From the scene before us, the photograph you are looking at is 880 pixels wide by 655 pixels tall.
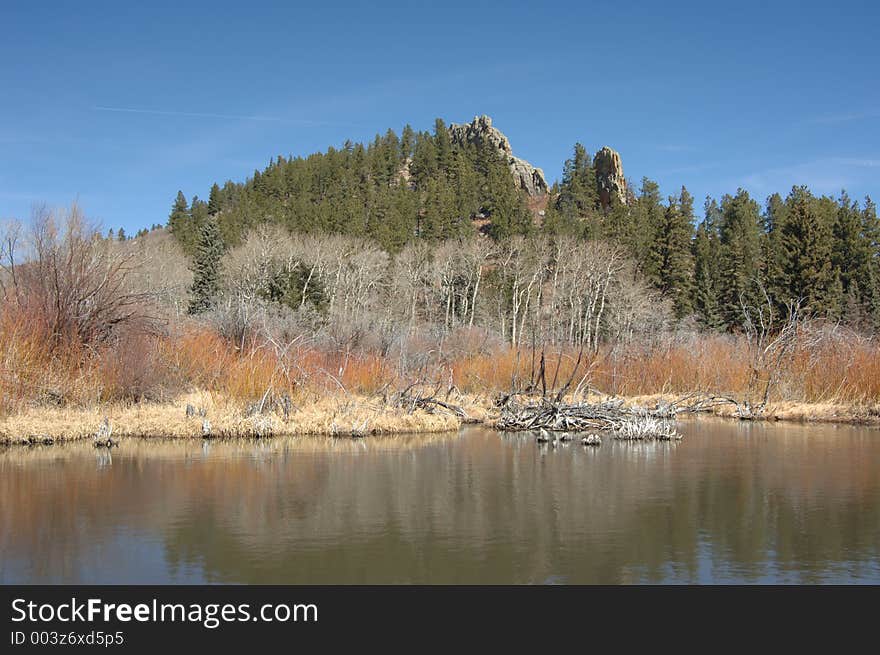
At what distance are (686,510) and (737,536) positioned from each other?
63.4 inches

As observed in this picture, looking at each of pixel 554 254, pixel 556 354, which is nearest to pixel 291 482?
pixel 556 354

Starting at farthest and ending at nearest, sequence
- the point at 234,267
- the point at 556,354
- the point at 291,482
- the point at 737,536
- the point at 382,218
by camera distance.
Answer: the point at 382,218 < the point at 234,267 < the point at 556,354 < the point at 291,482 < the point at 737,536

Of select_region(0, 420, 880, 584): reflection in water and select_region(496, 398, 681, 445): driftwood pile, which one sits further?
select_region(496, 398, 681, 445): driftwood pile

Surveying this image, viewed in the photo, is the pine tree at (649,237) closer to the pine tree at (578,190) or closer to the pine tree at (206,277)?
the pine tree at (578,190)

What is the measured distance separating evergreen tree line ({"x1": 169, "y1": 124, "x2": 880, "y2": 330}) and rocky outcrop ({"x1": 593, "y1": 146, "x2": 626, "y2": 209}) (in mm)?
2925

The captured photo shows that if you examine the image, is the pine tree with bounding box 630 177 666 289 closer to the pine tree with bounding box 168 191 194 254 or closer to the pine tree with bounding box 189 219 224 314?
the pine tree with bounding box 189 219 224 314

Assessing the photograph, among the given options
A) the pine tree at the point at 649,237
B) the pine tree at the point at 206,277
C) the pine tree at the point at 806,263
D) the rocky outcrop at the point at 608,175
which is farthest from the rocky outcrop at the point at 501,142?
the pine tree at the point at 206,277

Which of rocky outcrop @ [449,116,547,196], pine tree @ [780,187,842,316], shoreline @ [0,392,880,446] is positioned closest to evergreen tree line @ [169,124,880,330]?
pine tree @ [780,187,842,316]

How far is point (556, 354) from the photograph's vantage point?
3522 cm

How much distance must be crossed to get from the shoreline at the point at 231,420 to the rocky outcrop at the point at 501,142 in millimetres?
106436

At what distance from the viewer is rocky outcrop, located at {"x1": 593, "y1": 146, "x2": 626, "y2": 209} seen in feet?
351

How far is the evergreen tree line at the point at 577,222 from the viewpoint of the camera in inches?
2099
